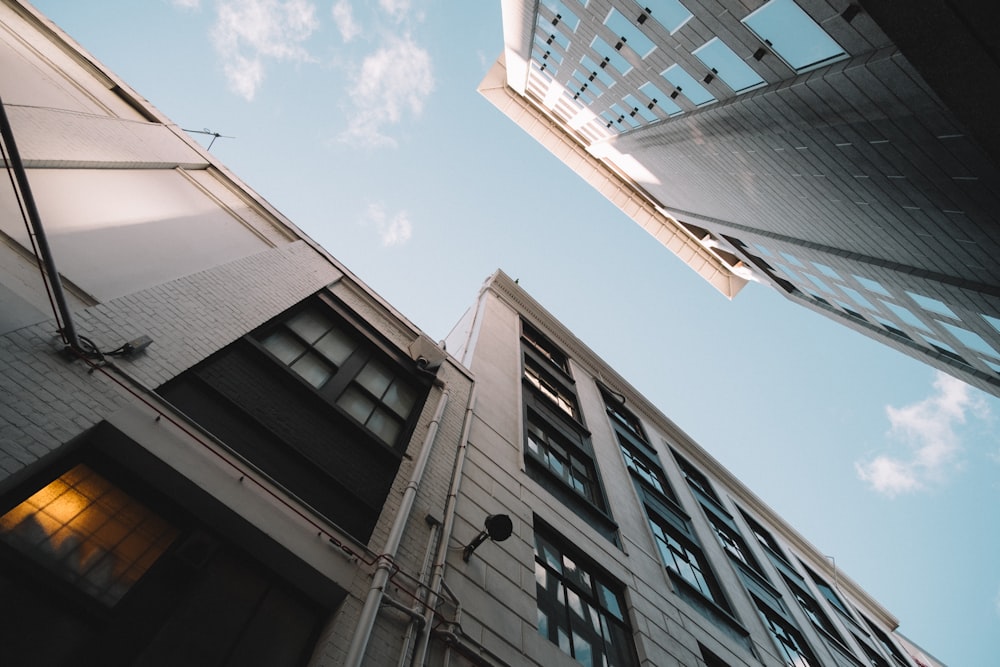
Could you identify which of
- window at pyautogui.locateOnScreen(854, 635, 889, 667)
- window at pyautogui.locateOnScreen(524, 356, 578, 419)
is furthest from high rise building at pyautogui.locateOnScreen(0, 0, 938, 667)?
window at pyautogui.locateOnScreen(854, 635, 889, 667)

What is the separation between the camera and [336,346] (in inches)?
373

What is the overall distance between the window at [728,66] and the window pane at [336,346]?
12269 mm

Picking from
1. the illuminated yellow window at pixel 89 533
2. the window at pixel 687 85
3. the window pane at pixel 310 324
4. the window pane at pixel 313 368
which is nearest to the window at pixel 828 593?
the window at pixel 687 85

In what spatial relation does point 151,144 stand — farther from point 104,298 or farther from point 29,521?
point 29,521

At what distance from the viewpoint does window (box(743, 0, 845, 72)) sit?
993cm

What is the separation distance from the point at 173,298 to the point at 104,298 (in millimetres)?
840

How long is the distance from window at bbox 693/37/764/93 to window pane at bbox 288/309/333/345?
12431mm

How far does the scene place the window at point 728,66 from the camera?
1291 centimetres

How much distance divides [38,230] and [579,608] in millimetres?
9348

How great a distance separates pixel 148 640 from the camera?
170 inches

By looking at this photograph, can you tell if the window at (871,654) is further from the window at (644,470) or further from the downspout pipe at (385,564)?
the downspout pipe at (385,564)

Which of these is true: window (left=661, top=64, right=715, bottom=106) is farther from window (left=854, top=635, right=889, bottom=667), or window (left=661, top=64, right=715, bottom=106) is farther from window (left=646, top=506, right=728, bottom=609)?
window (left=854, top=635, right=889, bottom=667)

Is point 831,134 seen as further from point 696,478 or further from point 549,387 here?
point 696,478

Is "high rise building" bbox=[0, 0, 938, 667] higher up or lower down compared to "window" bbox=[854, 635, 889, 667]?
higher up
